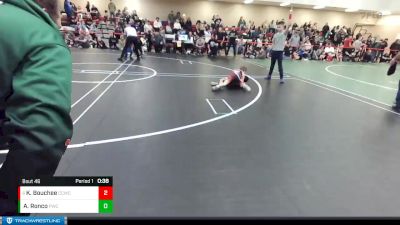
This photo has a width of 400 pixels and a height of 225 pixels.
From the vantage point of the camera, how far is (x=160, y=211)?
2.38 m

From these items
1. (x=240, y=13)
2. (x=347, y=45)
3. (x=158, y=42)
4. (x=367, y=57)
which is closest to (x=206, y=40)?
(x=158, y=42)

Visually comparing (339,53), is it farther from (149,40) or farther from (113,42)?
(113,42)

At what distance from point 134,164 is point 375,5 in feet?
83.5

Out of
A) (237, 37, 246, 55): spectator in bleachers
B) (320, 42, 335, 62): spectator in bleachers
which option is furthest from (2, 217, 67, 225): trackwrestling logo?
(320, 42, 335, 62): spectator in bleachers

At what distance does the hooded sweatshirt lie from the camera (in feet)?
2.00

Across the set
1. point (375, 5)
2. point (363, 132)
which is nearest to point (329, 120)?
point (363, 132)

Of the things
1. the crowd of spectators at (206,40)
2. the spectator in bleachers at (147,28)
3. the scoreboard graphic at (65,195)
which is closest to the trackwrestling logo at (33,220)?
the scoreboard graphic at (65,195)

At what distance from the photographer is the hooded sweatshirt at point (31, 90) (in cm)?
61

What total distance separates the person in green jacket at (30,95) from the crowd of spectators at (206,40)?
44.6 feet

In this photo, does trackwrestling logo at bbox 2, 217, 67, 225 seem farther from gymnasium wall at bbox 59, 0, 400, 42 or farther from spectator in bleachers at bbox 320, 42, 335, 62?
gymnasium wall at bbox 59, 0, 400, 42

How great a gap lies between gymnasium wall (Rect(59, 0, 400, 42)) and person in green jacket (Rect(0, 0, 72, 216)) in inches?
867

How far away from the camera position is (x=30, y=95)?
1.99ft

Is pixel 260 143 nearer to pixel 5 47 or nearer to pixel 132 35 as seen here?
pixel 5 47

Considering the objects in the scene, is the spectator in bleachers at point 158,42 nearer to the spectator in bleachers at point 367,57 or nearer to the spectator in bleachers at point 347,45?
the spectator in bleachers at point 347,45
